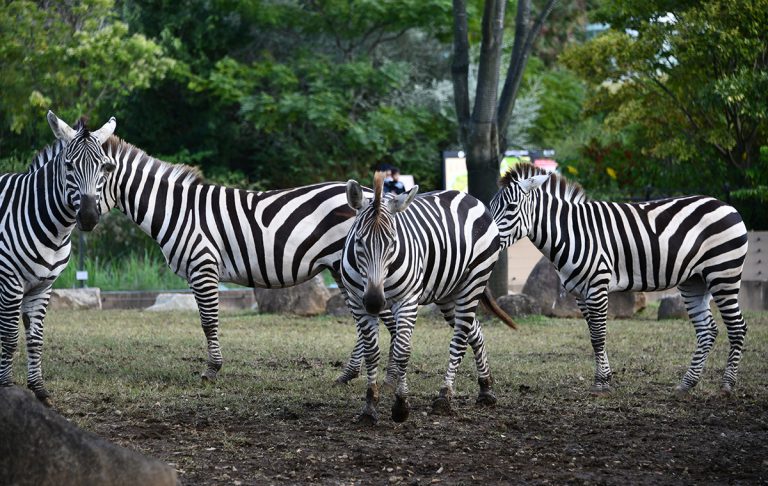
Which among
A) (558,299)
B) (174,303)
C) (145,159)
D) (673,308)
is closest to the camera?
(145,159)

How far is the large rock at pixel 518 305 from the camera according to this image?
1399 cm

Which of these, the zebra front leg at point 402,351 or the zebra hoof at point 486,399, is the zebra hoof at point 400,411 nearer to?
the zebra front leg at point 402,351

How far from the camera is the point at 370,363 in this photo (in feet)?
23.1

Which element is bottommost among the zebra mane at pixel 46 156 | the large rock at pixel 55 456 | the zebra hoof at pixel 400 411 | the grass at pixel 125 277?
the zebra hoof at pixel 400 411

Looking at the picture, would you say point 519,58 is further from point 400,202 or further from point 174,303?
point 400,202

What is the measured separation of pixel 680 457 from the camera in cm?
628

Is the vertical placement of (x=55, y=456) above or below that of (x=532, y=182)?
below

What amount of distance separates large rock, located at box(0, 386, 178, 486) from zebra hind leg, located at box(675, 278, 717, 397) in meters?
5.24

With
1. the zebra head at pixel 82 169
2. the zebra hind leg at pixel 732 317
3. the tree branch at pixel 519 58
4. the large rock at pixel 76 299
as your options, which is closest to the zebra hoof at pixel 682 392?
the zebra hind leg at pixel 732 317

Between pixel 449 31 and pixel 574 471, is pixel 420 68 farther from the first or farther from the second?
pixel 574 471

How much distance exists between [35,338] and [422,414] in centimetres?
312

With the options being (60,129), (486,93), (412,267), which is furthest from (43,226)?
(486,93)

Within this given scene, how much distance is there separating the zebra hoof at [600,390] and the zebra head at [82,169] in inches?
161

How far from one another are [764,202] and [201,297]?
11601mm
